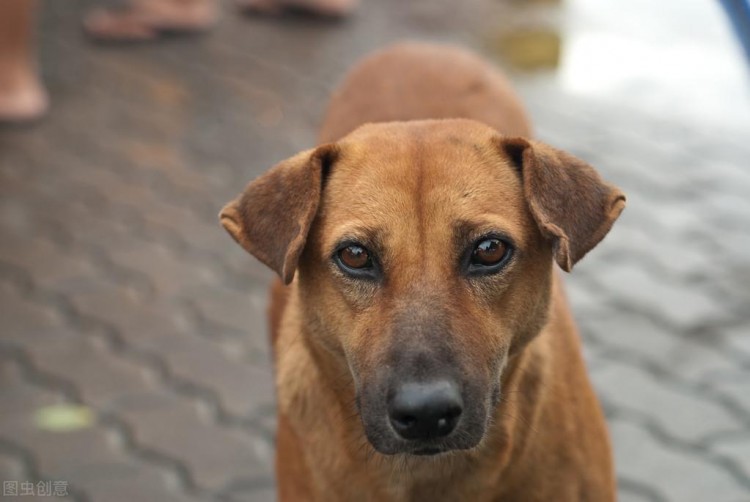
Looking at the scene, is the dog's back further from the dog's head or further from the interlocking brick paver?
the interlocking brick paver

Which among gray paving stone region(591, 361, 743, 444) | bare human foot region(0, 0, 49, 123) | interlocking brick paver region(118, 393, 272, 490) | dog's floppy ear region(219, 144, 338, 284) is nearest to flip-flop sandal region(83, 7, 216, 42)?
bare human foot region(0, 0, 49, 123)

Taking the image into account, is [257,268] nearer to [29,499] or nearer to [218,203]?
[218,203]

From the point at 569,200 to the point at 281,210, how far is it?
31.2 inches

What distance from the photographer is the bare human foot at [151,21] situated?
9047 millimetres

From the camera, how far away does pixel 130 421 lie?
4.88 metres

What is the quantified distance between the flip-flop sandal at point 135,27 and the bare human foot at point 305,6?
517 mm

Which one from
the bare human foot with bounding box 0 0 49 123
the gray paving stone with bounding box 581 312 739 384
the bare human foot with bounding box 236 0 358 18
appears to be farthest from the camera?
the bare human foot with bounding box 236 0 358 18

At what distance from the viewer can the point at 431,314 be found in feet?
9.57

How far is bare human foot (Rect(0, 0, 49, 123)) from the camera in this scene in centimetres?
747

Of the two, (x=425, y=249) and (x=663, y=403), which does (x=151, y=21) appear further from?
(x=425, y=249)

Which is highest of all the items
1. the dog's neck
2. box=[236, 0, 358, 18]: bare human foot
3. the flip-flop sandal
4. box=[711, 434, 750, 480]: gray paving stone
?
box=[236, 0, 358, 18]: bare human foot

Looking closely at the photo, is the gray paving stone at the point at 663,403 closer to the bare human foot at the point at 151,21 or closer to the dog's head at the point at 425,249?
the dog's head at the point at 425,249

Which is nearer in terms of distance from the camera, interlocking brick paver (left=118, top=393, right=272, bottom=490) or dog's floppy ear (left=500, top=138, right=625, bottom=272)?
dog's floppy ear (left=500, top=138, right=625, bottom=272)

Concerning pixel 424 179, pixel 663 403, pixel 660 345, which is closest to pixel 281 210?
pixel 424 179
